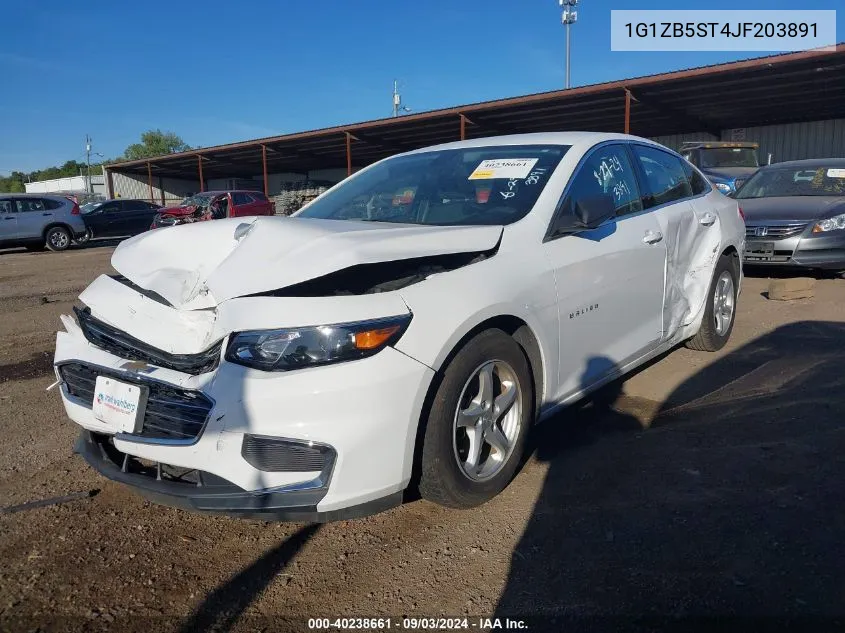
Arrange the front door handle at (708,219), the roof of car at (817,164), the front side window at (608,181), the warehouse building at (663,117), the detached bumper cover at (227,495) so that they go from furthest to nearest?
1. the warehouse building at (663,117)
2. the roof of car at (817,164)
3. the front door handle at (708,219)
4. the front side window at (608,181)
5. the detached bumper cover at (227,495)

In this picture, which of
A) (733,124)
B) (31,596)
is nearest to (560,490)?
(31,596)

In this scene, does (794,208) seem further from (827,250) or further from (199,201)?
(199,201)

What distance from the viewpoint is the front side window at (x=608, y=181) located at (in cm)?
325

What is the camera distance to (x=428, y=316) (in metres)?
2.31

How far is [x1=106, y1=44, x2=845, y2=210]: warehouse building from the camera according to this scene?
52.6 feet

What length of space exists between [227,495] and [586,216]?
6.38 ft

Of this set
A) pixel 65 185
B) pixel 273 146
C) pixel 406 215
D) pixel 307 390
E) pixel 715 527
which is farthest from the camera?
pixel 65 185

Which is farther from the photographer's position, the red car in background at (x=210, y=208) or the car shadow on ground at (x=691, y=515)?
the red car in background at (x=210, y=208)

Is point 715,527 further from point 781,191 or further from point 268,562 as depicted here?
point 781,191

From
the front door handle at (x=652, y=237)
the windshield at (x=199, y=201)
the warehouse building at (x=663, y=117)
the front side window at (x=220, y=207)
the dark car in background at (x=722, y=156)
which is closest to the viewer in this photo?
the front door handle at (x=652, y=237)

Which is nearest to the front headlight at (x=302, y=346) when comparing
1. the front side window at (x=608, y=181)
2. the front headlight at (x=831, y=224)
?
the front side window at (x=608, y=181)

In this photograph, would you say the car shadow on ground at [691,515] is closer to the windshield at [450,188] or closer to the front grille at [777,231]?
the windshield at [450,188]

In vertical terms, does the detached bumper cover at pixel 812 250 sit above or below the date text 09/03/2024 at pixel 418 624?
above

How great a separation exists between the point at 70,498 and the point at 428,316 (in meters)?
1.89
